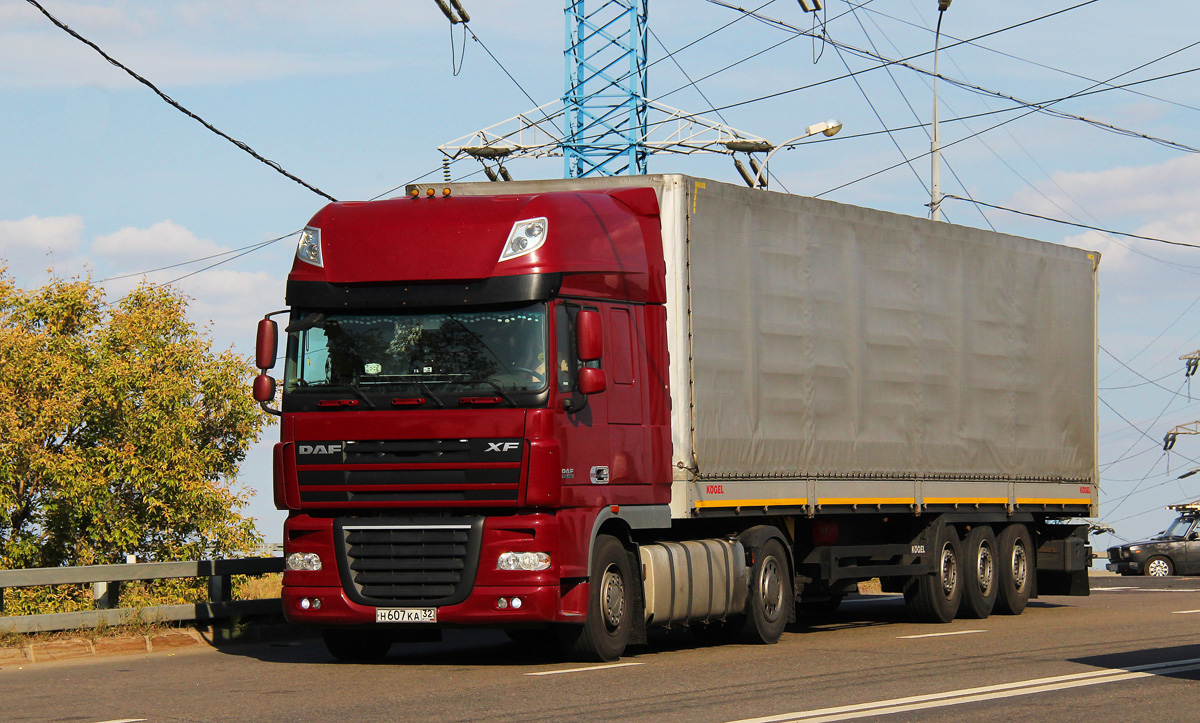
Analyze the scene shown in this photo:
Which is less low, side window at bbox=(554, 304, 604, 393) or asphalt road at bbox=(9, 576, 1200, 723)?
side window at bbox=(554, 304, 604, 393)

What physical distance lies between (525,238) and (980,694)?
4992 mm

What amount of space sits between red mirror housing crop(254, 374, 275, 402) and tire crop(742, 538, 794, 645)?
499 cm

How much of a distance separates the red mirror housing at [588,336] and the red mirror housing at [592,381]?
110mm

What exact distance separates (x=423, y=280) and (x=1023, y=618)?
33.0 ft

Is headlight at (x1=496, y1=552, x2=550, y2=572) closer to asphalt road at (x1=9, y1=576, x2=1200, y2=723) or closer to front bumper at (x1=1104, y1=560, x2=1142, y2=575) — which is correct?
asphalt road at (x1=9, y1=576, x2=1200, y2=723)

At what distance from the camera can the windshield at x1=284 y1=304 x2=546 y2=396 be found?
12453mm

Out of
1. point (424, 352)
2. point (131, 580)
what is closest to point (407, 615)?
point (424, 352)

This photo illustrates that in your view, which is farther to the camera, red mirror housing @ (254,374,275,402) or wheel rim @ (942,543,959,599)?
wheel rim @ (942,543,959,599)

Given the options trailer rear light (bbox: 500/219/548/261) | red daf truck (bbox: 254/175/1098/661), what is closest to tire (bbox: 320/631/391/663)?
red daf truck (bbox: 254/175/1098/661)

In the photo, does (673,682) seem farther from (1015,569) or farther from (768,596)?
(1015,569)

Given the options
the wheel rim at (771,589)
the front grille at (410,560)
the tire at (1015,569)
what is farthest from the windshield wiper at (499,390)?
the tire at (1015,569)

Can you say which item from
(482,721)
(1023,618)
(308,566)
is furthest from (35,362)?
(482,721)

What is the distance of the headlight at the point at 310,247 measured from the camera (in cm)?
1314

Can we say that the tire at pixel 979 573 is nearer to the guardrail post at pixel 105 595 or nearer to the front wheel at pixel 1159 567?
the guardrail post at pixel 105 595
